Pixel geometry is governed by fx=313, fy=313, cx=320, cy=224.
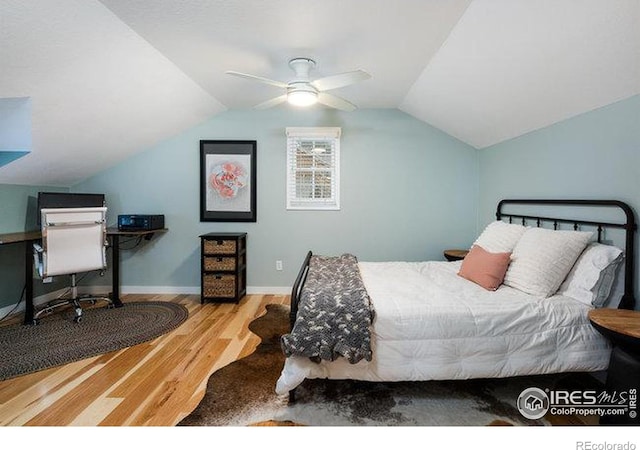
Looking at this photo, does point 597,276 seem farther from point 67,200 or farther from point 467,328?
point 67,200

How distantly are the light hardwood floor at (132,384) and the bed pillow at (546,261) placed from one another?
212 centimetres

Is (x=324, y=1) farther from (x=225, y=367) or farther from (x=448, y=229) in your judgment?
(x=448, y=229)

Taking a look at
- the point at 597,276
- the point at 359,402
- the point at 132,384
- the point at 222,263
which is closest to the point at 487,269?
the point at 597,276

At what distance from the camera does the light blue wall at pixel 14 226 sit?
3.17 metres

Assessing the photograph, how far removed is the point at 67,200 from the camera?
344 cm

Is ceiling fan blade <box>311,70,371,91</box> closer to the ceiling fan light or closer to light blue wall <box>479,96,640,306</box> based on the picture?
the ceiling fan light

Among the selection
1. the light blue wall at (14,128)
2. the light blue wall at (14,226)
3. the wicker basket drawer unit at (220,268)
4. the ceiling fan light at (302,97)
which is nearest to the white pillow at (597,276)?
the ceiling fan light at (302,97)

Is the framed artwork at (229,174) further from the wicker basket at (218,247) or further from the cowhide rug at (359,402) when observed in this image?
the cowhide rug at (359,402)

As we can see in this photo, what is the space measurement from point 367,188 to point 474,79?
174 cm

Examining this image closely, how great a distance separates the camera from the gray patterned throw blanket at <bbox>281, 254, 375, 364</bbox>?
5.57 feet

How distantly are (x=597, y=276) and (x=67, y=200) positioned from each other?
4.77 m

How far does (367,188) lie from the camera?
13.2 feet

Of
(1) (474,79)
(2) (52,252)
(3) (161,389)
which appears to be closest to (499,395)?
(3) (161,389)

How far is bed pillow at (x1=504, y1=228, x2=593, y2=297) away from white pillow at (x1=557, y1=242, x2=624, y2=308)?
0.27 ft
